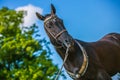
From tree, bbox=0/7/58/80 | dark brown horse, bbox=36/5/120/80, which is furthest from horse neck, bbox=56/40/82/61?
tree, bbox=0/7/58/80

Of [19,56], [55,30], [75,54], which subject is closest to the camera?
[55,30]

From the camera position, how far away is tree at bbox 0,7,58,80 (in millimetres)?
29270

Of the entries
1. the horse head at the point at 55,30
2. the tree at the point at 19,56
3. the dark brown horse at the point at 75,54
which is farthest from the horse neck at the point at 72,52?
the tree at the point at 19,56

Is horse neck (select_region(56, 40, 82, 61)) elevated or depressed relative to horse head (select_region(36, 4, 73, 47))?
depressed

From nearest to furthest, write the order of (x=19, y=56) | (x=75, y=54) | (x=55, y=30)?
(x=55, y=30), (x=75, y=54), (x=19, y=56)

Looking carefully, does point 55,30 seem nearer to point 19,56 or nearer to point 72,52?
point 72,52

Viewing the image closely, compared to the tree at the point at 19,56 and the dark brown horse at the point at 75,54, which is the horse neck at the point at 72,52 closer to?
the dark brown horse at the point at 75,54

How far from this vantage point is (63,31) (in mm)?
8070

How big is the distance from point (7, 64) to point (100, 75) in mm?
23119

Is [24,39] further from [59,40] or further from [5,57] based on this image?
[59,40]

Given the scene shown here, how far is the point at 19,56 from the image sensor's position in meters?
30.5

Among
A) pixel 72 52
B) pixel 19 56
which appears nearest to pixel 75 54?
pixel 72 52

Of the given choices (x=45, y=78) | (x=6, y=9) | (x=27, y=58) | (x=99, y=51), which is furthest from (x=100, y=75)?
(x=6, y=9)

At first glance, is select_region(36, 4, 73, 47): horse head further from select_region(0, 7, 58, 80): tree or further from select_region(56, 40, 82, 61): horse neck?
select_region(0, 7, 58, 80): tree
